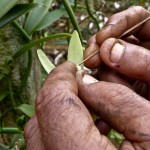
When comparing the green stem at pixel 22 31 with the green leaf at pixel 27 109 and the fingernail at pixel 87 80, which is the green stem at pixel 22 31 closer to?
the green leaf at pixel 27 109

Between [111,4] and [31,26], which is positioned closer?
[31,26]

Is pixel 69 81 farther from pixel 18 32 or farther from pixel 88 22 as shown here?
pixel 88 22

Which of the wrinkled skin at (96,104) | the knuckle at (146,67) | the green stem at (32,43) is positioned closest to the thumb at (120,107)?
the wrinkled skin at (96,104)

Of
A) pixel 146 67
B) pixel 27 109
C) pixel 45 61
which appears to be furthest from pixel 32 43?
pixel 146 67

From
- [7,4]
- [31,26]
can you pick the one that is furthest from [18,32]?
[7,4]

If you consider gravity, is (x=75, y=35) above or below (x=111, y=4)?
above

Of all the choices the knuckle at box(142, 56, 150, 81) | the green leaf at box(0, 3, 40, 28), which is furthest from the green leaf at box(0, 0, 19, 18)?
the knuckle at box(142, 56, 150, 81)

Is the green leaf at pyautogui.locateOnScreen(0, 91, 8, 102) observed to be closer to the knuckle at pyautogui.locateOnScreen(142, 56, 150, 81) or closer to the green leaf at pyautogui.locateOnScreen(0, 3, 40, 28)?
the green leaf at pyautogui.locateOnScreen(0, 3, 40, 28)
